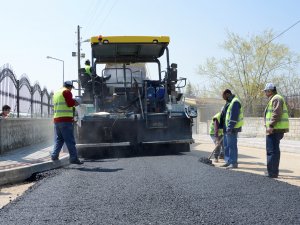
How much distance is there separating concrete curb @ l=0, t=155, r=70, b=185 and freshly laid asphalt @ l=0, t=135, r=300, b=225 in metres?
0.50

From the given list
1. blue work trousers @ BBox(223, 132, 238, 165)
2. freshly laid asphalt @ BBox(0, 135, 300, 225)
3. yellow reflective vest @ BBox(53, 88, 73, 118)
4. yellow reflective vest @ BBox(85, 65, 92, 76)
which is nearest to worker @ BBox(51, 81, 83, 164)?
yellow reflective vest @ BBox(53, 88, 73, 118)

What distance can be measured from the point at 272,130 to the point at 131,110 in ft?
12.9

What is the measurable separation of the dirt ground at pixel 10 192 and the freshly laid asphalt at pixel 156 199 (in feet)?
1.03

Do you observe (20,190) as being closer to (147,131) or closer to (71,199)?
(71,199)

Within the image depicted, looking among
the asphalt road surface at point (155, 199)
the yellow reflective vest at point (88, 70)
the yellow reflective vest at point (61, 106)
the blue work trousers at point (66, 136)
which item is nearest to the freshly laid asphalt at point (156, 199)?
the asphalt road surface at point (155, 199)

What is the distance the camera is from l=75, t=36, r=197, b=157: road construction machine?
923 centimetres

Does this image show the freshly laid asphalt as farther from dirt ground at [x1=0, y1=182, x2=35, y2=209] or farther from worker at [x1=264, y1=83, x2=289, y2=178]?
worker at [x1=264, y1=83, x2=289, y2=178]

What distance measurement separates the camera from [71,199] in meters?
4.89

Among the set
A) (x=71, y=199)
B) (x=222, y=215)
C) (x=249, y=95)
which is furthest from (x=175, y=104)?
(x=249, y=95)

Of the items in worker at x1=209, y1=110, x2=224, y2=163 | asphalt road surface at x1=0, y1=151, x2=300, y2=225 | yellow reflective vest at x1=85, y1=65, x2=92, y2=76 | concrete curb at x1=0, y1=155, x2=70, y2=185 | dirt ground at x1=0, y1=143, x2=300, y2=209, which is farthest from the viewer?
yellow reflective vest at x1=85, y1=65, x2=92, y2=76

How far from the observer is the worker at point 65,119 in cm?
788

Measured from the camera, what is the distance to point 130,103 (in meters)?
9.91

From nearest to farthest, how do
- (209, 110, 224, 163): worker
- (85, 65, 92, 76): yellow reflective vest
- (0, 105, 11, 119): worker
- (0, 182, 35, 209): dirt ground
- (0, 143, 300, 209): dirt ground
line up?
(0, 182, 35, 209): dirt ground → (0, 143, 300, 209): dirt ground → (209, 110, 224, 163): worker → (85, 65, 92, 76): yellow reflective vest → (0, 105, 11, 119): worker

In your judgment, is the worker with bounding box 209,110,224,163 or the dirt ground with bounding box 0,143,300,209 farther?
the worker with bounding box 209,110,224,163
